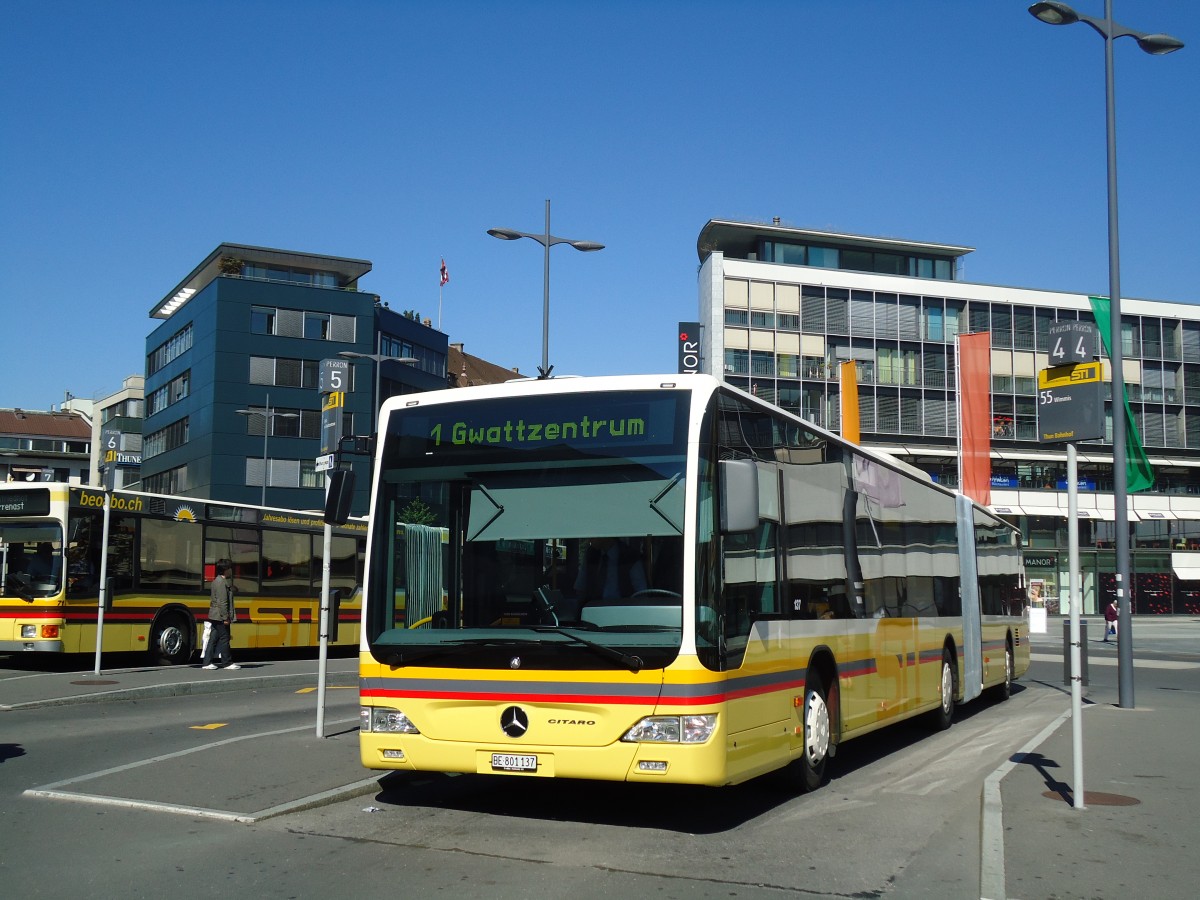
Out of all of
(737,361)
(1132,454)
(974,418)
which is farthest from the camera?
(737,361)

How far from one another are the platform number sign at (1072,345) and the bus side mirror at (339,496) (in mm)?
6151

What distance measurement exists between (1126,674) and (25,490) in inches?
701

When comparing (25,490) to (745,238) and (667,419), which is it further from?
(745,238)

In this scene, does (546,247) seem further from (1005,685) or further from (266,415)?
(266,415)

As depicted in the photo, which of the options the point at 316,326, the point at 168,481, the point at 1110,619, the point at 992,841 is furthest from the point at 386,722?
the point at 168,481

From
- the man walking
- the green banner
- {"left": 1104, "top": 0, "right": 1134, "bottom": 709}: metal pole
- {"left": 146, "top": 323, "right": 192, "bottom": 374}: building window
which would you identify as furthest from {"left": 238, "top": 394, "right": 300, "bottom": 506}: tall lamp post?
{"left": 1104, "top": 0, "right": 1134, "bottom": 709}: metal pole

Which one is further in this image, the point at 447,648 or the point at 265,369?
the point at 265,369

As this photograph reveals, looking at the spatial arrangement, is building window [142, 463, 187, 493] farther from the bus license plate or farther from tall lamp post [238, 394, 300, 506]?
the bus license plate

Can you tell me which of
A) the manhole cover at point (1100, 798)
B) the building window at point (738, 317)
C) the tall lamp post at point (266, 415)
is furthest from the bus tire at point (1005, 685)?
the tall lamp post at point (266, 415)

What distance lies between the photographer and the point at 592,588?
8.11m

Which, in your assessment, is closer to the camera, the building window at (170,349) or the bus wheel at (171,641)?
the bus wheel at (171,641)

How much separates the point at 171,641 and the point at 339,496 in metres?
13.5

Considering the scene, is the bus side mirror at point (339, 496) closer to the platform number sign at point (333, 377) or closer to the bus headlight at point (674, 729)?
the platform number sign at point (333, 377)

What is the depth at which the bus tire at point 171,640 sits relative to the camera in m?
22.4
